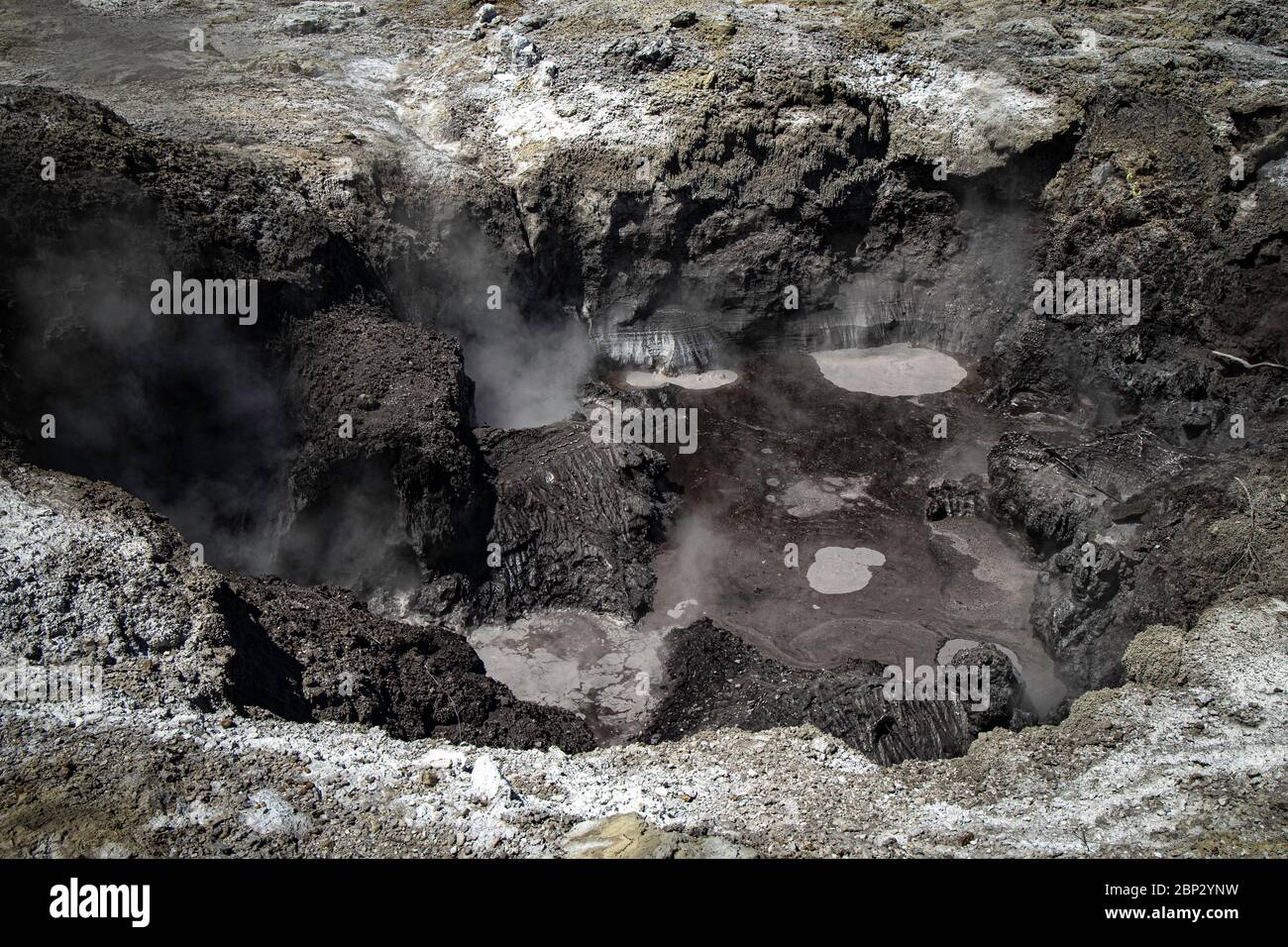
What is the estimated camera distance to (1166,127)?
47.6ft

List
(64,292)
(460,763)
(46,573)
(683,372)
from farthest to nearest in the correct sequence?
1. (683,372)
2. (64,292)
3. (46,573)
4. (460,763)

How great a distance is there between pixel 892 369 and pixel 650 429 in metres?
4.06

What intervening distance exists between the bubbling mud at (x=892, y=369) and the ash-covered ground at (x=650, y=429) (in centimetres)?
8

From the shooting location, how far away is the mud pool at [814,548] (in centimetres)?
1045

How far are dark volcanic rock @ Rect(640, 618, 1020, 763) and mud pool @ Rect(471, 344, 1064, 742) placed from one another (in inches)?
14.8

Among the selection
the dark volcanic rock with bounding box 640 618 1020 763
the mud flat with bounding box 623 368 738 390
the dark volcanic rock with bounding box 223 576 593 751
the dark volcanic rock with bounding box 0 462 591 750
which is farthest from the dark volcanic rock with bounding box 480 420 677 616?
the mud flat with bounding box 623 368 738 390

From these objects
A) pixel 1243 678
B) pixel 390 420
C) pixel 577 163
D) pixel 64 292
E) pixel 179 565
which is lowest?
pixel 1243 678

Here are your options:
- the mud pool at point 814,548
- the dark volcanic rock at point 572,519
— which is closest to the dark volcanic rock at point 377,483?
the dark volcanic rock at point 572,519

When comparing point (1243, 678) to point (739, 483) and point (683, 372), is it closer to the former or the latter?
point (739, 483)

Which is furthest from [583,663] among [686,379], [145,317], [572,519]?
[686,379]

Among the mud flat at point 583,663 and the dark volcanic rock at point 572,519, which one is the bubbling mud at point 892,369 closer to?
the dark volcanic rock at point 572,519

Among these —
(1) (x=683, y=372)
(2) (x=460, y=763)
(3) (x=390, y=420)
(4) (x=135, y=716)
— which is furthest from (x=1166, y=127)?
(4) (x=135, y=716)

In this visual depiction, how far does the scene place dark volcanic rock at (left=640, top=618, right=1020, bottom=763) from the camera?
863 cm

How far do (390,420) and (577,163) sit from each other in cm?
588
